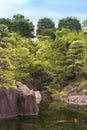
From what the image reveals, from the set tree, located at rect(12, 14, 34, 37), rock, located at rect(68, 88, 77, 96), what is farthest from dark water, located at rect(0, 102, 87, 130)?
tree, located at rect(12, 14, 34, 37)

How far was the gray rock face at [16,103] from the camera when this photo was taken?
1167 inches

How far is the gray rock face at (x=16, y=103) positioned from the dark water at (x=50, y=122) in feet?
3.48

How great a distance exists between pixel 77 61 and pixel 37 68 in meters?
6.40

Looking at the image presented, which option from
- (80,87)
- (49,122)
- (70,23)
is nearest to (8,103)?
(49,122)

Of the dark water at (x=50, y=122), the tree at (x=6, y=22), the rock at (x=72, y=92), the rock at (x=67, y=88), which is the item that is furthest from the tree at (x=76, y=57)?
the tree at (x=6, y=22)

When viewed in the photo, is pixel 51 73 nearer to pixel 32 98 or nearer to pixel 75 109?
pixel 75 109

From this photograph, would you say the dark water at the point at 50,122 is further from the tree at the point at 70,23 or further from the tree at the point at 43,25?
the tree at the point at 70,23

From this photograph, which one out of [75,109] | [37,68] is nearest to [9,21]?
[37,68]

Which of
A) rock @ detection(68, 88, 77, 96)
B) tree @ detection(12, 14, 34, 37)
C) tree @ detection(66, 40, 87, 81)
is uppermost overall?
tree @ detection(12, 14, 34, 37)

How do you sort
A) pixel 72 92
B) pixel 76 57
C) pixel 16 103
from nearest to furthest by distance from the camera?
1. pixel 16 103
2. pixel 72 92
3. pixel 76 57

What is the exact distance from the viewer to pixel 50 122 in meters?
27.9

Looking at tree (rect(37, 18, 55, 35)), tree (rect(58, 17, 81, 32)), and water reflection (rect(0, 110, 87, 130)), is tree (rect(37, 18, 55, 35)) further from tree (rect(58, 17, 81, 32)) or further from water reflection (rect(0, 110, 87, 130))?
water reflection (rect(0, 110, 87, 130))

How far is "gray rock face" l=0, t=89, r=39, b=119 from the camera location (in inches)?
1167

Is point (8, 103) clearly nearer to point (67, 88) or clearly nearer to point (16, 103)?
point (16, 103)
